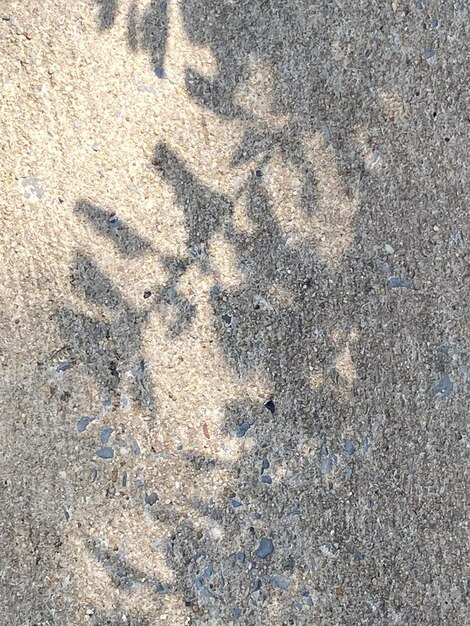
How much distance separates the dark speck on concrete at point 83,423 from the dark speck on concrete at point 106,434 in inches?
2.6

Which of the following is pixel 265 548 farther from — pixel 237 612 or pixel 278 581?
pixel 237 612

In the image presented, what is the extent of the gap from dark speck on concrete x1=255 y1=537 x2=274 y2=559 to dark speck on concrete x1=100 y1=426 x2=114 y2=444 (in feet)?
2.45

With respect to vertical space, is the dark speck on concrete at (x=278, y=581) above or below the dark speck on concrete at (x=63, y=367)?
below

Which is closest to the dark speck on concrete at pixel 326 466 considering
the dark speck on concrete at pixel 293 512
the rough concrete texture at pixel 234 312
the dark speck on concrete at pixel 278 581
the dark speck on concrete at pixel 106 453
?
the rough concrete texture at pixel 234 312

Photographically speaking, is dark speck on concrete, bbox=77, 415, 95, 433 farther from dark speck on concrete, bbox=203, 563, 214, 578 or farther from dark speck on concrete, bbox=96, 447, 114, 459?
dark speck on concrete, bbox=203, 563, 214, 578

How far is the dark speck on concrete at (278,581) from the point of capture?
9.48 feet

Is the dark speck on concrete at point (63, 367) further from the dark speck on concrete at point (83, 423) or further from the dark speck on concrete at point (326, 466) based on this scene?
the dark speck on concrete at point (326, 466)

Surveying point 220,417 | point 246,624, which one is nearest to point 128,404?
point 220,417

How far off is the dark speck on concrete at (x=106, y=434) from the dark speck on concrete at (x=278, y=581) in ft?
2.80

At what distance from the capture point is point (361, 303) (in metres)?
2.97

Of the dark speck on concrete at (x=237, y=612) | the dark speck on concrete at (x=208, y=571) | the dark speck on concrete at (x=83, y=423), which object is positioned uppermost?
the dark speck on concrete at (x=83, y=423)

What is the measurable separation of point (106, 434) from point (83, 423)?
0.34 ft

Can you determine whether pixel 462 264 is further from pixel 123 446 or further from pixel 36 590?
pixel 36 590

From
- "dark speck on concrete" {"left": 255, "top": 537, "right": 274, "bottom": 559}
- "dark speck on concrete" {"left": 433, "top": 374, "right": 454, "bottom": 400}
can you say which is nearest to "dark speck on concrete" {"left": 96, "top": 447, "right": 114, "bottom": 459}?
"dark speck on concrete" {"left": 255, "top": 537, "right": 274, "bottom": 559}
